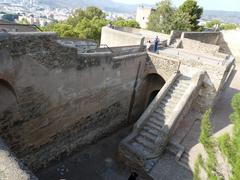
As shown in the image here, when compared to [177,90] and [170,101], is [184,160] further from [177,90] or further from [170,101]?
[177,90]

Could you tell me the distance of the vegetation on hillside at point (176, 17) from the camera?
96.9 ft

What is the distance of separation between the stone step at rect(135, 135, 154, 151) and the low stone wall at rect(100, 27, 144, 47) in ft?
20.7

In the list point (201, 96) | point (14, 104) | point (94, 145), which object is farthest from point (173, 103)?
point (14, 104)

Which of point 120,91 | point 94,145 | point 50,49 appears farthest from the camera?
point 120,91

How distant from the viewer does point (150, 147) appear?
1106cm

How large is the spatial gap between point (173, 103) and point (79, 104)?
5.14 meters

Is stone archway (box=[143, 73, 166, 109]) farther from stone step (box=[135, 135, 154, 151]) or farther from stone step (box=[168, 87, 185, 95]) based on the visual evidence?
stone step (box=[135, 135, 154, 151])

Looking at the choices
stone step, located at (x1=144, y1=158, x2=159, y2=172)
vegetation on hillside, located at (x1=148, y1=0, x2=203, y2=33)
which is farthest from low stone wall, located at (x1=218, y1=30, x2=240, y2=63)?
stone step, located at (x1=144, y1=158, x2=159, y2=172)

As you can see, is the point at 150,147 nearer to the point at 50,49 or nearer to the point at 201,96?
the point at 201,96

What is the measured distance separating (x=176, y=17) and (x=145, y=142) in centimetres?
2232

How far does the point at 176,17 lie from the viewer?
97.1 feet

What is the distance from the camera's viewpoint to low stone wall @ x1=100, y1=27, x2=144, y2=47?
52.2ft

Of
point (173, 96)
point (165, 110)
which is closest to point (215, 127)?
point (173, 96)

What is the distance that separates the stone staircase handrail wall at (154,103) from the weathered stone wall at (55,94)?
6.10 feet
